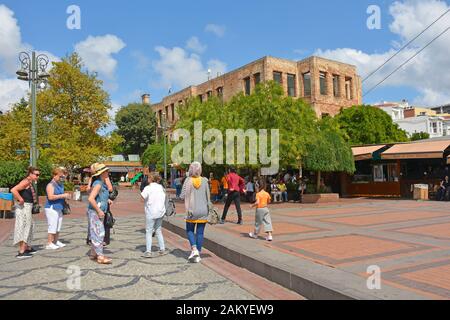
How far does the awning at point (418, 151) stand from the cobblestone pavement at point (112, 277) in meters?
16.8

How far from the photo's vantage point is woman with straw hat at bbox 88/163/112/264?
6.75m

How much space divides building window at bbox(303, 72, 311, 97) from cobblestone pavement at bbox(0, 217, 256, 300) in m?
30.1

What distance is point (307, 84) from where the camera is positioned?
36.6 metres

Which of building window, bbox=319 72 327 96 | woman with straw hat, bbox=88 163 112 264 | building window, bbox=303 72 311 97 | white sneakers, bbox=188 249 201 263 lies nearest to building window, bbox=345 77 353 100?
building window, bbox=319 72 327 96

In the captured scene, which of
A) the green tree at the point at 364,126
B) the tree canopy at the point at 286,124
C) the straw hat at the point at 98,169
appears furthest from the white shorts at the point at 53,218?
the green tree at the point at 364,126

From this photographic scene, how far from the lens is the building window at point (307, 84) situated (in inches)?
1421

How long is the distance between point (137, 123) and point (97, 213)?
2034 inches

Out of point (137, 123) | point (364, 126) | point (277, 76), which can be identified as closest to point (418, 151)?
point (364, 126)

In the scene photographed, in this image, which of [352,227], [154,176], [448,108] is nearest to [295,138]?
[352,227]

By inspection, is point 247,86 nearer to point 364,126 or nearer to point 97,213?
point 364,126

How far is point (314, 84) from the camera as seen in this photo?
35.2 metres

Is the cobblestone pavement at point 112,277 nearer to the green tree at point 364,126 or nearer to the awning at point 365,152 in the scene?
the awning at point 365,152
